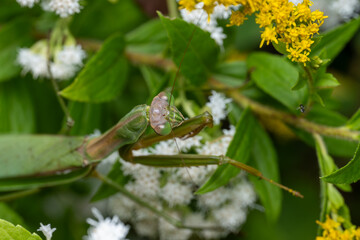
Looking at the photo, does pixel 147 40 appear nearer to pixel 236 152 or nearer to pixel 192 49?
pixel 192 49

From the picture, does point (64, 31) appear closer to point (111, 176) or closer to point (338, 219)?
point (111, 176)

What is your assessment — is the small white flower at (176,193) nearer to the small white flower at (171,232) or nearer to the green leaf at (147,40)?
the small white flower at (171,232)

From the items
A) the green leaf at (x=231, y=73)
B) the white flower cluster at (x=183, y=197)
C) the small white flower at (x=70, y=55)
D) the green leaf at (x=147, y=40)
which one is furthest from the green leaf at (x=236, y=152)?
the small white flower at (x=70, y=55)

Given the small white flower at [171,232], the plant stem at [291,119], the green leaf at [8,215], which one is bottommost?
the small white flower at [171,232]

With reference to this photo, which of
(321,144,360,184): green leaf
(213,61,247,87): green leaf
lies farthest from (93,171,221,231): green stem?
(321,144,360,184): green leaf

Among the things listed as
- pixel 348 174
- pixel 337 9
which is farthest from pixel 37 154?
pixel 337 9

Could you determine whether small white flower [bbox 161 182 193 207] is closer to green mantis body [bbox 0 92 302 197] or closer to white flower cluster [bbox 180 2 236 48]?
green mantis body [bbox 0 92 302 197]
